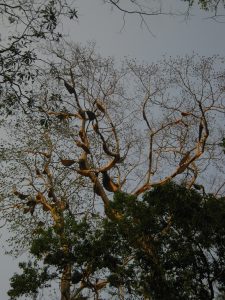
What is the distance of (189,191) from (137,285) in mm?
2264

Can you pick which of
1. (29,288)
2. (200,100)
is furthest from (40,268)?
(200,100)

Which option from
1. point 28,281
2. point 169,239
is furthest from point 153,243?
point 28,281

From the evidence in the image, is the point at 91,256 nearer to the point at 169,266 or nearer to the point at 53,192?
the point at 169,266

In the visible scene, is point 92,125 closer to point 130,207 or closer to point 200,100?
point 200,100

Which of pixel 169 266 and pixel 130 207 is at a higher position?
pixel 130 207

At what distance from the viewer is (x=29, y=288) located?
7.43 metres

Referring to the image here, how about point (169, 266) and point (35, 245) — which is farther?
point (35, 245)

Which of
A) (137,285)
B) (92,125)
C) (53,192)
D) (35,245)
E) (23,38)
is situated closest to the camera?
(23,38)

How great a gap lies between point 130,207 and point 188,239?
4.49ft

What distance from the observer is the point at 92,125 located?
516 inches

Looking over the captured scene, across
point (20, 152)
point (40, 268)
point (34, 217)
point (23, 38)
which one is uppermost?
point (20, 152)

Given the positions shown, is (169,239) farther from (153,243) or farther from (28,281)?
(28,281)

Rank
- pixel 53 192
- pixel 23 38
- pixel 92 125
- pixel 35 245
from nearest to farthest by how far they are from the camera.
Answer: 1. pixel 23 38
2. pixel 35 245
3. pixel 92 125
4. pixel 53 192

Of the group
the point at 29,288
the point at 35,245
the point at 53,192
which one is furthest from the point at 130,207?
the point at 53,192
